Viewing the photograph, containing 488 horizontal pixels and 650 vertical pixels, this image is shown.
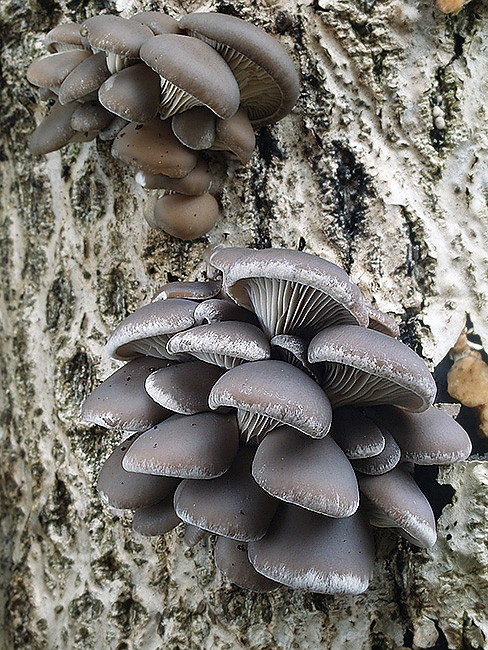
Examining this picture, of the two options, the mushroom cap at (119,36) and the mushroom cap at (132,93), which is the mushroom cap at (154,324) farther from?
the mushroom cap at (119,36)

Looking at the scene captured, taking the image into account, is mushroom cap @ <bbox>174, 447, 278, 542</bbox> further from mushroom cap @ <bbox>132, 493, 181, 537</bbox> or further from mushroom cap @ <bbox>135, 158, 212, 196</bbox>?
mushroom cap @ <bbox>135, 158, 212, 196</bbox>

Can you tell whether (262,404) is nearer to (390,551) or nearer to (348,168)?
(390,551)

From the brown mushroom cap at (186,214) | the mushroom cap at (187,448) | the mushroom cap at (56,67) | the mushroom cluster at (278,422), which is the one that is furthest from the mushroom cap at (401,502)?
the mushroom cap at (56,67)

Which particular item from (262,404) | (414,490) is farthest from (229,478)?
(414,490)

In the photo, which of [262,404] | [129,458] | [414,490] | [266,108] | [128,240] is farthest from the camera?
[128,240]

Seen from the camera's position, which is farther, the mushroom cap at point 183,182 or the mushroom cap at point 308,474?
the mushroom cap at point 183,182

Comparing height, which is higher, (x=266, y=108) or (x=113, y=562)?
(x=266, y=108)

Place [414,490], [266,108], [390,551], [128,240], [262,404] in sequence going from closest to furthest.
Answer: [262,404] < [414,490] < [390,551] < [266,108] < [128,240]
